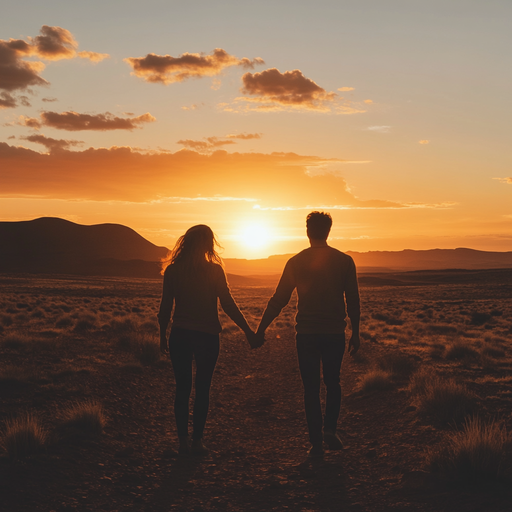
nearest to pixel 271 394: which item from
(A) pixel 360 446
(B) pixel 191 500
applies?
(A) pixel 360 446

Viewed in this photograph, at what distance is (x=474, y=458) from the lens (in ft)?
14.6

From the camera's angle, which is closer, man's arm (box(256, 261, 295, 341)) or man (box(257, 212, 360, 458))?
man (box(257, 212, 360, 458))

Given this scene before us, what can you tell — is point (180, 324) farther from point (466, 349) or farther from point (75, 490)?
point (466, 349)

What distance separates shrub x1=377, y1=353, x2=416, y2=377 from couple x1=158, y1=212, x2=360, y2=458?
17.3 feet

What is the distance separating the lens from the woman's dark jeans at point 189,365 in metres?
5.48

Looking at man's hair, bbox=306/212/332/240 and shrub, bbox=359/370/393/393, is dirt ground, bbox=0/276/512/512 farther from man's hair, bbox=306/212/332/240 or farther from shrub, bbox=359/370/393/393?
man's hair, bbox=306/212/332/240

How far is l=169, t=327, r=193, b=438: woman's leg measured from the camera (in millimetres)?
5488

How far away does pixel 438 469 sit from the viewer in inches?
186

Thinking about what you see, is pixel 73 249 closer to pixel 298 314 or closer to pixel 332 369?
pixel 298 314

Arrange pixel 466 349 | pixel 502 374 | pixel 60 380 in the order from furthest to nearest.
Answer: pixel 466 349 < pixel 502 374 < pixel 60 380

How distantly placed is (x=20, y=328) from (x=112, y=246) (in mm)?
160793

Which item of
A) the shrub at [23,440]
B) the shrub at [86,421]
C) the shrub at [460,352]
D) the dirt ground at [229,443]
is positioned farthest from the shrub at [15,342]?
the shrub at [460,352]

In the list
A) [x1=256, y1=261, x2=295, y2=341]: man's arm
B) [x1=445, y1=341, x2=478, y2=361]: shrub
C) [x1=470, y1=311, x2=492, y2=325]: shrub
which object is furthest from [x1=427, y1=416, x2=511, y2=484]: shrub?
[x1=470, y1=311, x2=492, y2=325]: shrub

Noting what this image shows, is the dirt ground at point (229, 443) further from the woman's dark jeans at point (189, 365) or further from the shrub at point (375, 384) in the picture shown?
the woman's dark jeans at point (189, 365)
